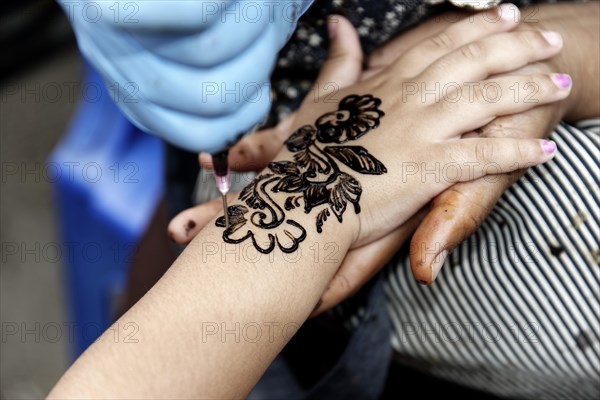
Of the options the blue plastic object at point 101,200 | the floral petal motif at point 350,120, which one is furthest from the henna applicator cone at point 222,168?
the blue plastic object at point 101,200

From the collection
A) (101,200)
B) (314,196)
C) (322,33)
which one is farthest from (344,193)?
(101,200)

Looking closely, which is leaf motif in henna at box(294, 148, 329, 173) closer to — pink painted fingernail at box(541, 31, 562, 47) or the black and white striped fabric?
the black and white striped fabric

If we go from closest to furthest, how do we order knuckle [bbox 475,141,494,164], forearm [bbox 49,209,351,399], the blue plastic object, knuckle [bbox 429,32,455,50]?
forearm [bbox 49,209,351,399]
knuckle [bbox 475,141,494,164]
knuckle [bbox 429,32,455,50]
the blue plastic object

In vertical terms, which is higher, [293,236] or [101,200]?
[293,236]

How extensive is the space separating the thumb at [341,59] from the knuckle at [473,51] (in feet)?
0.47

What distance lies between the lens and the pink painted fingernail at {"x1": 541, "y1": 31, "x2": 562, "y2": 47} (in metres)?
0.77

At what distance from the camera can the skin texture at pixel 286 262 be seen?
599mm

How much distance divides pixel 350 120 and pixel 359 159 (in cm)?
6

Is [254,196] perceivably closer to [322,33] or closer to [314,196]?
[314,196]

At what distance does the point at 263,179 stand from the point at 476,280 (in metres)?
0.25

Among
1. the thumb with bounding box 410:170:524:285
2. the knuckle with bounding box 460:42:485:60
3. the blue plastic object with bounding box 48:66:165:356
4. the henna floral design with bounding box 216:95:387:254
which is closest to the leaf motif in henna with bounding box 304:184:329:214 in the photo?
Result: the henna floral design with bounding box 216:95:387:254

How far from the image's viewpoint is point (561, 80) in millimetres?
737

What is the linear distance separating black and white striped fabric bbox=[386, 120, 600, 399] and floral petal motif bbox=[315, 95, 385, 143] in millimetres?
161

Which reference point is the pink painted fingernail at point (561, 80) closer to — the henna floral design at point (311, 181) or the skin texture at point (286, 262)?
the skin texture at point (286, 262)
